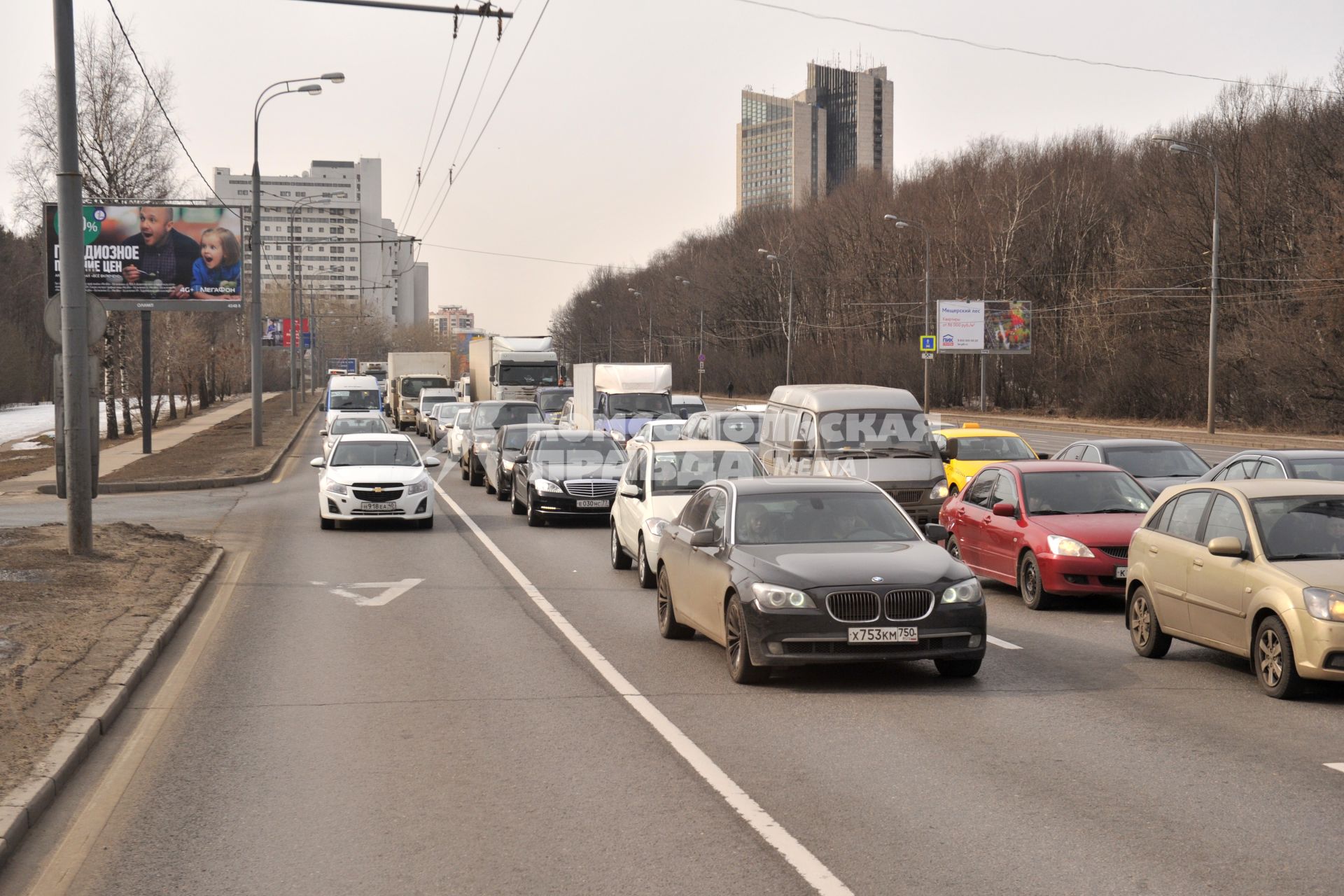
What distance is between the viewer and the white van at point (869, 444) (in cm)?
1983

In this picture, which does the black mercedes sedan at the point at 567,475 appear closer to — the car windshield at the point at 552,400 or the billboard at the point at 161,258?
the billboard at the point at 161,258

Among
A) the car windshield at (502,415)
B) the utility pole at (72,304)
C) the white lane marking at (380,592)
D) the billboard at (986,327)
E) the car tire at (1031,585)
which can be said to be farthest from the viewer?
the billboard at (986,327)

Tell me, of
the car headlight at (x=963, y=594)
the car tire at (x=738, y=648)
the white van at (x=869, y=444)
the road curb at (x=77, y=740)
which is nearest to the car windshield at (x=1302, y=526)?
the car headlight at (x=963, y=594)

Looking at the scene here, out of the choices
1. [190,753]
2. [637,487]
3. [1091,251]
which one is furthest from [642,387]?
[1091,251]

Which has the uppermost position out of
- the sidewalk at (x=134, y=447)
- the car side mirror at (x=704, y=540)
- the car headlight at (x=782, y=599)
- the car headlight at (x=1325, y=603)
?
the car side mirror at (x=704, y=540)

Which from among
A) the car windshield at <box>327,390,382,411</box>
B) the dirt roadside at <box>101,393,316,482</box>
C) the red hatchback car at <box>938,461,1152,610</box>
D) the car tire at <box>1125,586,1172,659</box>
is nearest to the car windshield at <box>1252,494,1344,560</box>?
the car tire at <box>1125,586,1172,659</box>

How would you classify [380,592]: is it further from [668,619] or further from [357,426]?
[357,426]

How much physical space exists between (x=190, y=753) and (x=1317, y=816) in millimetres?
5451

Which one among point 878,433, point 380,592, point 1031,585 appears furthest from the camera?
point 878,433

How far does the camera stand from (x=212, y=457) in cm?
3759

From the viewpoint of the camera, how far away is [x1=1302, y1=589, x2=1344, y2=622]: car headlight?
27.8 ft

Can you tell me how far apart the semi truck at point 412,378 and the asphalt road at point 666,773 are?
50.6 meters

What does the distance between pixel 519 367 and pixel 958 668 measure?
142 feet

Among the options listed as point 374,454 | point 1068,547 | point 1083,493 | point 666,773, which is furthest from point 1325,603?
point 374,454
